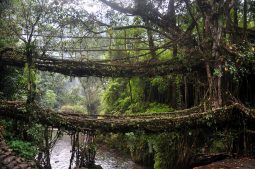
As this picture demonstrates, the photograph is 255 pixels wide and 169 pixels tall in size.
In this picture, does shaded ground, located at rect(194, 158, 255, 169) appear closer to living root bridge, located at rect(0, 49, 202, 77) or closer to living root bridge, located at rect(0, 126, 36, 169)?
living root bridge, located at rect(0, 49, 202, 77)

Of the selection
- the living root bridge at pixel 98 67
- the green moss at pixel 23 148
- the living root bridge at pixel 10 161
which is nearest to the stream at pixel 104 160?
the green moss at pixel 23 148

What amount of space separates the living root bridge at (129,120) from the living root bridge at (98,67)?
1.46 m

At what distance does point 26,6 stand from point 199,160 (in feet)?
18.3

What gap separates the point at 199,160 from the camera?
24.7 feet

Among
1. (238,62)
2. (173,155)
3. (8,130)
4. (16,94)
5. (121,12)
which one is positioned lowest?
(173,155)

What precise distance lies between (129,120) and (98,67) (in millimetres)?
1861

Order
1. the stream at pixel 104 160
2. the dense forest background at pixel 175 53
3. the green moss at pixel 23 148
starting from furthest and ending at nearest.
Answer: the stream at pixel 104 160 → the green moss at pixel 23 148 → the dense forest background at pixel 175 53

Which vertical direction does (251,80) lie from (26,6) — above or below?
below

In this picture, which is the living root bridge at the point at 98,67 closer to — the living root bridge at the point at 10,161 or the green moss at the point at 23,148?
the green moss at the point at 23,148

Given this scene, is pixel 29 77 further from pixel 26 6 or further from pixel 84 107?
pixel 84 107

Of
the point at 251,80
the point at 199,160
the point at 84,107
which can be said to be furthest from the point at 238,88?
the point at 84,107

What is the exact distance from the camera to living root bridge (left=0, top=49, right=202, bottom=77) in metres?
7.07

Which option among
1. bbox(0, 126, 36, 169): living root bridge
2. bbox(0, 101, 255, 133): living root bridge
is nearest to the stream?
bbox(0, 101, 255, 133): living root bridge

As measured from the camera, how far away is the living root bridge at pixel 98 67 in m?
7.07
